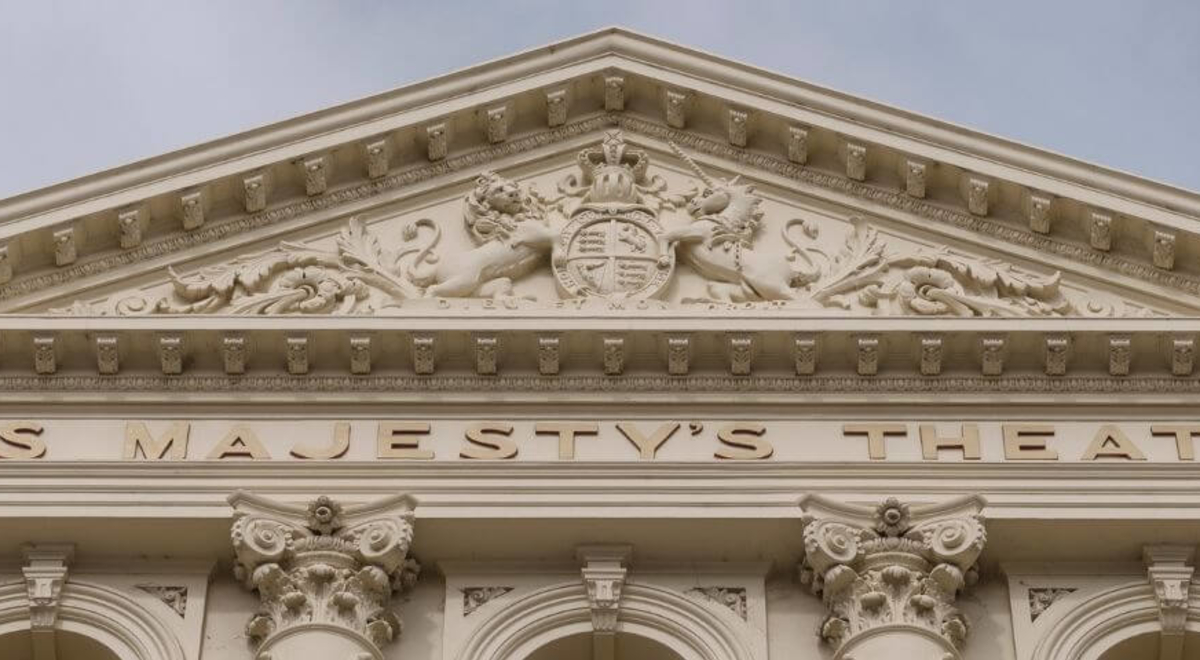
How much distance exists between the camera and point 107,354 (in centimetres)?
3453

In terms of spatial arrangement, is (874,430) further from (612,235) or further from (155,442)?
(155,442)

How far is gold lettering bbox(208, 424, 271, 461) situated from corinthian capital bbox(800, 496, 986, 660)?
17.9 ft

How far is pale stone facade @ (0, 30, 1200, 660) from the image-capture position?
32.8 metres

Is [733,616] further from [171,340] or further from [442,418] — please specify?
[171,340]

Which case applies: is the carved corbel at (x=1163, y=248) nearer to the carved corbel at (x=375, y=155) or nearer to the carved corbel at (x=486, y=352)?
the carved corbel at (x=486, y=352)

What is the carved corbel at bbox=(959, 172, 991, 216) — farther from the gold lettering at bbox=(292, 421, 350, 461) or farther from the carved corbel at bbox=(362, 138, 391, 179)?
the gold lettering at bbox=(292, 421, 350, 461)

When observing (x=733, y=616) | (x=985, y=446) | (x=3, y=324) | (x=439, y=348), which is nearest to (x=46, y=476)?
(x=3, y=324)

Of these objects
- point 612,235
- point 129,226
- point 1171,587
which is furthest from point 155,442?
point 1171,587

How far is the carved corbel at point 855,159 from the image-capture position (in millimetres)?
37000

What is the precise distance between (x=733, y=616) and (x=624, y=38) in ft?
27.1

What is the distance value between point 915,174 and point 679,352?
3.99 meters

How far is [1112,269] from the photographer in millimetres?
36094

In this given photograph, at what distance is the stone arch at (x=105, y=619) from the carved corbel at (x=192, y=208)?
4834 millimetres

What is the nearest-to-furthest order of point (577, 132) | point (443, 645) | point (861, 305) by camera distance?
point (443, 645) → point (861, 305) → point (577, 132)
